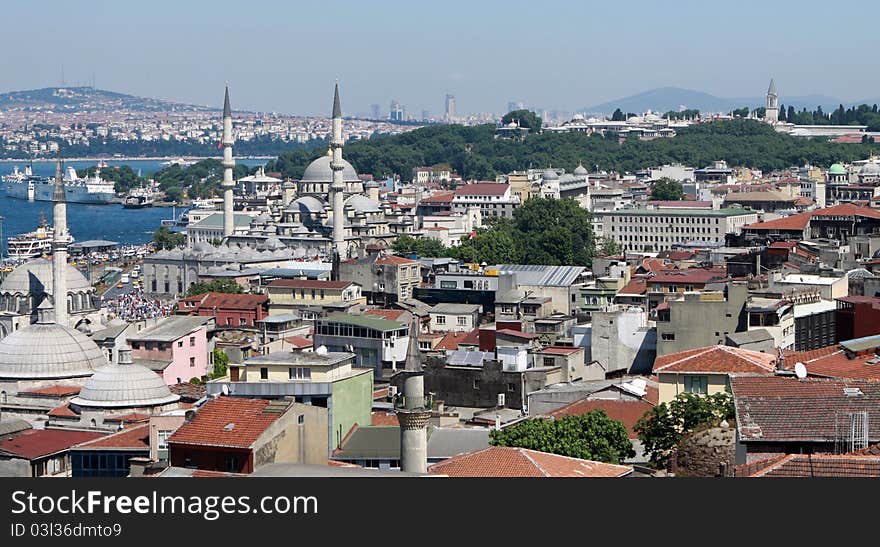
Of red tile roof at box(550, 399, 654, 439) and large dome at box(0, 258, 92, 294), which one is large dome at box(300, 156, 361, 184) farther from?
red tile roof at box(550, 399, 654, 439)

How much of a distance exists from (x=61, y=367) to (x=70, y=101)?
554 feet

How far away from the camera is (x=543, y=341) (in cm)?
1942

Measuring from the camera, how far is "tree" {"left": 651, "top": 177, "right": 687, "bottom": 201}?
163ft

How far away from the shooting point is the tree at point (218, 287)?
27266 mm

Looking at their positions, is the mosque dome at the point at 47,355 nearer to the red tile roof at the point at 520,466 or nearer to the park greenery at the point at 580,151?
the red tile roof at the point at 520,466

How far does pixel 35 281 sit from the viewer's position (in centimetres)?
2227

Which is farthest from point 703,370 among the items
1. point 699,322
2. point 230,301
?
point 230,301

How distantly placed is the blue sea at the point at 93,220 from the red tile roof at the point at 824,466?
47724 mm

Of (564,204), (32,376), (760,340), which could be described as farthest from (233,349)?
(564,204)

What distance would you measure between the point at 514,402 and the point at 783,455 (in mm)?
8820

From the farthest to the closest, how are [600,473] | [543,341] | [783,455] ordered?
[543,341] → [600,473] → [783,455]

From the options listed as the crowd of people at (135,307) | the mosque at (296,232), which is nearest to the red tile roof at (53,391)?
the crowd of people at (135,307)

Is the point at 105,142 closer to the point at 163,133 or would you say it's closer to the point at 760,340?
the point at 163,133

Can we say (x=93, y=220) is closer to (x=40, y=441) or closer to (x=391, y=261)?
(x=391, y=261)
